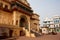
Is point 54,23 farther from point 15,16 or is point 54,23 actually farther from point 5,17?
point 5,17

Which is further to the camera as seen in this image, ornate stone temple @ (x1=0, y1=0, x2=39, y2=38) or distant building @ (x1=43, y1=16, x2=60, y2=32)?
distant building @ (x1=43, y1=16, x2=60, y2=32)

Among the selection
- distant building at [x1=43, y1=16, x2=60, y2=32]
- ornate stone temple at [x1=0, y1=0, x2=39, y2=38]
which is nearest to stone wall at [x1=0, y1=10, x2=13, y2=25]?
ornate stone temple at [x1=0, y1=0, x2=39, y2=38]

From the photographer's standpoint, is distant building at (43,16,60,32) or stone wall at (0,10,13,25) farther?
distant building at (43,16,60,32)

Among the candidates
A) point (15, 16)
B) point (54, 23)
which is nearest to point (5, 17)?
point (15, 16)

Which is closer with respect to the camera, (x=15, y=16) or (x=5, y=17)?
(x=5, y=17)

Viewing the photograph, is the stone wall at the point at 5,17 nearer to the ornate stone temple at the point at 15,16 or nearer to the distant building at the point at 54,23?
the ornate stone temple at the point at 15,16

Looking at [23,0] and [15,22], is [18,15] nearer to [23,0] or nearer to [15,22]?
[15,22]

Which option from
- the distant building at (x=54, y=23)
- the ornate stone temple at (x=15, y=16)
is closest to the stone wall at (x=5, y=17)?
the ornate stone temple at (x=15, y=16)

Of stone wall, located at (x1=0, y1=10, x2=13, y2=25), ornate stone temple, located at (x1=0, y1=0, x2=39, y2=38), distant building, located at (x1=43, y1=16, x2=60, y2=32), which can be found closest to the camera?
ornate stone temple, located at (x1=0, y1=0, x2=39, y2=38)

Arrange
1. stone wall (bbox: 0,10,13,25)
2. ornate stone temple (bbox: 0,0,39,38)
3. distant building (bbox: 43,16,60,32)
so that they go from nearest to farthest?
ornate stone temple (bbox: 0,0,39,38) < stone wall (bbox: 0,10,13,25) < distant building (bbox: 43,16,60,32)

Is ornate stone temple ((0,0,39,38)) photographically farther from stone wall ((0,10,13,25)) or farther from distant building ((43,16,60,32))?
distant building ((43,16,60,32))

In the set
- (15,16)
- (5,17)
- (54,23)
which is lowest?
(54,23)

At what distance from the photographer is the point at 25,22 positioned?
2897cm

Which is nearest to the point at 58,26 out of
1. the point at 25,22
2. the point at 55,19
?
the point at 55,19
